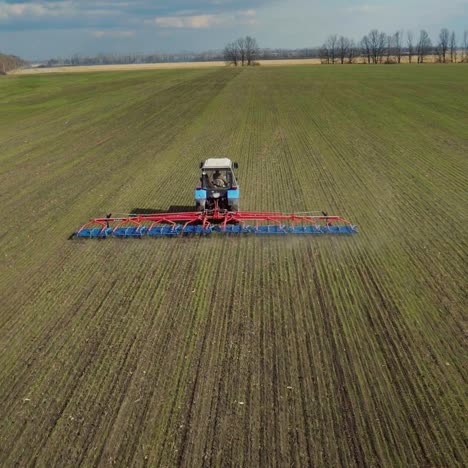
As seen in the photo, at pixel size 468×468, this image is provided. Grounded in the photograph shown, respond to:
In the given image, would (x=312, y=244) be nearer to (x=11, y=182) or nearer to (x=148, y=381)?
(x=148, y=381)

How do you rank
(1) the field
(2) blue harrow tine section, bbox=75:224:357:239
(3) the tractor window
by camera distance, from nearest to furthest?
(1) the field < (2) blue harrow tine section, bbox=75:224:357:239 < (3) the tractor window

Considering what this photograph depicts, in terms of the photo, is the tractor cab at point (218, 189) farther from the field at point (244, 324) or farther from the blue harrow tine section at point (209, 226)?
the field at point (244, 324)

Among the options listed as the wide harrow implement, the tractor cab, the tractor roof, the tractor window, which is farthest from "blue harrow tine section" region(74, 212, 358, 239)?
the tractor roof

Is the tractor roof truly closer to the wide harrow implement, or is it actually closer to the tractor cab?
the tractor cab

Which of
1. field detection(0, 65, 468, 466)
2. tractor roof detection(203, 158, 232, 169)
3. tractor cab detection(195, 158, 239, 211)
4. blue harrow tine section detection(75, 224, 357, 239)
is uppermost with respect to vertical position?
tractor roof detection(203, 158, 232, 169)

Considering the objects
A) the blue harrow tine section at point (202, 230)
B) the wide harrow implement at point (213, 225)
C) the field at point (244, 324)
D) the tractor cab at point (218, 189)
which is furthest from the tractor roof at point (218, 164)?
the field at point (244, 324)

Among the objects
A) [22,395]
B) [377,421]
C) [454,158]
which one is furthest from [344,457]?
[454,158]
